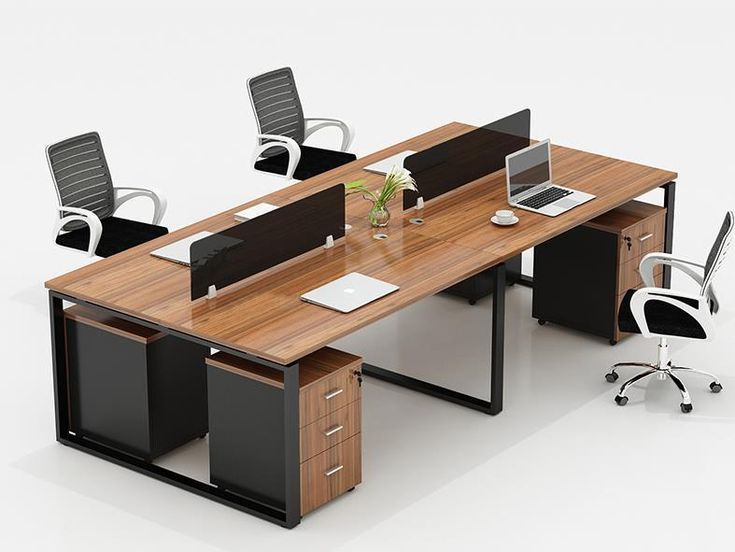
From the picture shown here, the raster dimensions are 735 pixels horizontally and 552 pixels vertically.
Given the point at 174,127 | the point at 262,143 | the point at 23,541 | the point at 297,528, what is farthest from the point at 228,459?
the point at 174,127

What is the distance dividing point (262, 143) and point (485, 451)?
3.15 metres

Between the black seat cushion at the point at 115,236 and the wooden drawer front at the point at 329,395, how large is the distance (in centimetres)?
218

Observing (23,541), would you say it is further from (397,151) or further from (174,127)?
(174,127)

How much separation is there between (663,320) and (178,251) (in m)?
2.47

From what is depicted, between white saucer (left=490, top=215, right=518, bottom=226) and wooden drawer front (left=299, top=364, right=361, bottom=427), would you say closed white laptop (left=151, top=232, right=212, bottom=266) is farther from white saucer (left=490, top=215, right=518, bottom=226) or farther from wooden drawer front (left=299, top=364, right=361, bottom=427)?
white saucer (left=490, top=215, right=518, bottom=226)

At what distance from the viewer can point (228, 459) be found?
28.2ft

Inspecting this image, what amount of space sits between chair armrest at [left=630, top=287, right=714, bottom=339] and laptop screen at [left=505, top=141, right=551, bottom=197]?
3.35 ft

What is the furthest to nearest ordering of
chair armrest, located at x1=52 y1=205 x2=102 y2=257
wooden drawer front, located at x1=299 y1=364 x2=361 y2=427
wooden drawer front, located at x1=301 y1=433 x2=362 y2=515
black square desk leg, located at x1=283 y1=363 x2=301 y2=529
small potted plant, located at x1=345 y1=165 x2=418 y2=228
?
chair armrest, located at x1=52 y1=205 x2=102 y2=257, small potted plant, located at x1=345 y1=165 x2=418 y2=228, wooden drawer front, located at x1=301 y1=433 x2=362 y2=515, wooden drawer front, located at x1=299 y1=364 x2=361 y2=427, black square desk leg, located at x1=283 y1=363 x2=301 y2=529

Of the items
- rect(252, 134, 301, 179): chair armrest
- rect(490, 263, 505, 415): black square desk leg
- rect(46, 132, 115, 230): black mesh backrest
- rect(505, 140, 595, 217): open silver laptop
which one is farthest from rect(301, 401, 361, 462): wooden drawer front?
rect(252, 134, 301, 179): chair armrest

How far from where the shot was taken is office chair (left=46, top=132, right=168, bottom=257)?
10219mm

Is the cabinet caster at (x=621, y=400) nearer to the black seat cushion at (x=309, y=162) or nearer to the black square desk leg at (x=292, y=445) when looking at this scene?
the black square desk leg at (x=292, y=445)

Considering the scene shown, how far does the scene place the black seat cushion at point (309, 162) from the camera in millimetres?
11352

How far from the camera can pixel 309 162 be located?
37.7 ft

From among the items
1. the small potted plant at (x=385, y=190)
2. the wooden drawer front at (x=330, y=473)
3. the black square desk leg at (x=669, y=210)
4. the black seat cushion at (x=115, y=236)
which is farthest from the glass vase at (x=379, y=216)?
the black square desk leg at (x=669, y=210)
